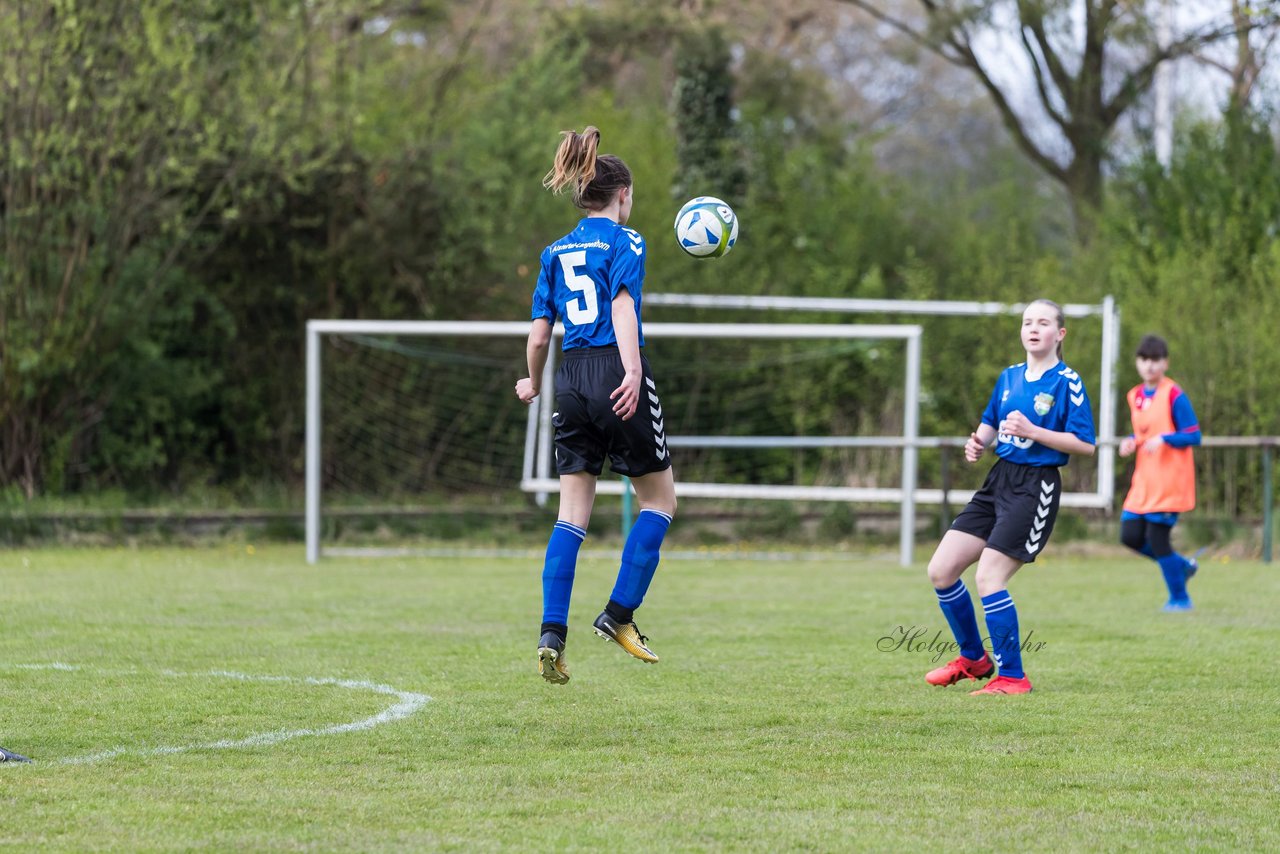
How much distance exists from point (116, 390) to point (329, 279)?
2751mm

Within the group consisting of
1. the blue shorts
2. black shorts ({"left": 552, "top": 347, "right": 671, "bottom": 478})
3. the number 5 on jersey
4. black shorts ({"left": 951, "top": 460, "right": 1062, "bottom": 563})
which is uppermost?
the number 5 on jersey

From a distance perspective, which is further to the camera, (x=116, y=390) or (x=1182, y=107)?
(x=1182, y=107)

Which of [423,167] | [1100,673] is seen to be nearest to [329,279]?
[423,167]

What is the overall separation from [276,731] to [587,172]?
2.22 m

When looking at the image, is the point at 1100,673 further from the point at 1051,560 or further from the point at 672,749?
the point at 1051,560

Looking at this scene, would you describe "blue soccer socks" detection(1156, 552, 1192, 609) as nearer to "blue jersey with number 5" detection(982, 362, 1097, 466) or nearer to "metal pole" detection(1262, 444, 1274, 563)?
"blue jersey with number 5" detection(982, 362, 1097, 466)

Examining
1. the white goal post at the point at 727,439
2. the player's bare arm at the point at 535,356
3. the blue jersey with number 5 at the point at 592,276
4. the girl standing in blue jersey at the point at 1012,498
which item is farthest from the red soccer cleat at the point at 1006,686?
the white goal post at the point at 727,439

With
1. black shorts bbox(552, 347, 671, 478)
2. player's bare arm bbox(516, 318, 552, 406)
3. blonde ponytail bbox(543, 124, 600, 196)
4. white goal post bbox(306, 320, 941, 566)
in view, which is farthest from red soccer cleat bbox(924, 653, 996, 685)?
white goal post bbox(306, 320, 941, 566)

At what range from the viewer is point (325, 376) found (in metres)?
16.4

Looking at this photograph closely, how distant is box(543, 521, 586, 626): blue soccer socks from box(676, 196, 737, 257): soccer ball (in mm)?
1347

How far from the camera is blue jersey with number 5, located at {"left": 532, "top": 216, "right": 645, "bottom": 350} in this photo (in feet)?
18.3

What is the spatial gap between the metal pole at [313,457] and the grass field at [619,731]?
11.9 feet

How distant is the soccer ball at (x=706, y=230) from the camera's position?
638 centimetres

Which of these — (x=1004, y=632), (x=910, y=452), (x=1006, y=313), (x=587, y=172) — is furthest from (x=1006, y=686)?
(x=1006, y=313)
